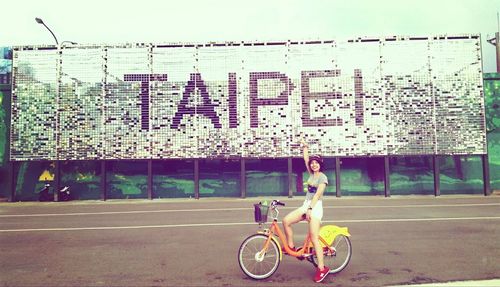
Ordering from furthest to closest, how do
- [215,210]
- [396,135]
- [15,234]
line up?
[396,135]
[215,210]
[15,234]

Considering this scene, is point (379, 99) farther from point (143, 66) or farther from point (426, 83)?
point (143, 66)

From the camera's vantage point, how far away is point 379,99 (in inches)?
712

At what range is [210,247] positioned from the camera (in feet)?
25.6

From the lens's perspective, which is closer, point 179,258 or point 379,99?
point 179,258

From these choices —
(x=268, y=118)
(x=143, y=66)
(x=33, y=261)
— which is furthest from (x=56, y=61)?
(x=33, y=261)

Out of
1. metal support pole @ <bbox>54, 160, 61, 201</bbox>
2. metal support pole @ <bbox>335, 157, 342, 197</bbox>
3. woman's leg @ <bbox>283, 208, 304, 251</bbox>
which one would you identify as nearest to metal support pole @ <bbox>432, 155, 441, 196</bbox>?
metal support pole @ <bbox>335, 157, 342, 197</bbox>

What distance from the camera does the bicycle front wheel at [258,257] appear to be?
18.2 feet

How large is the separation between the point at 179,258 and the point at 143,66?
1350 cm

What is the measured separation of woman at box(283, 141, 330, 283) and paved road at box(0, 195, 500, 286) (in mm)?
351

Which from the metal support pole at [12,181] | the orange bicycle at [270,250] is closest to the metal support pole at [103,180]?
the metal support pole at [12,181]

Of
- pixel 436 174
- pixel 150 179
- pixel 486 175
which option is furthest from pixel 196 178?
pixel 486 175

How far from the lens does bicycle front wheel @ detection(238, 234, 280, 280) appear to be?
5.56 m

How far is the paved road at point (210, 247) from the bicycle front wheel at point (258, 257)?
0.52 ft

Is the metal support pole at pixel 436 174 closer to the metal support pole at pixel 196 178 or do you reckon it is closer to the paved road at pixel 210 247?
the paved road at pixel 210 247
